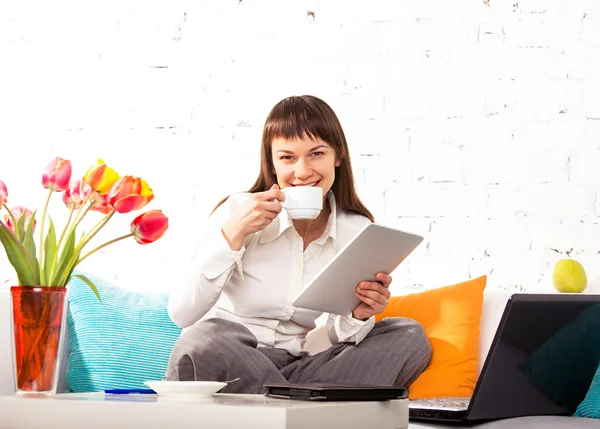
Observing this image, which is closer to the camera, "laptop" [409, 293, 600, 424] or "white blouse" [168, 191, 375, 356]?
"laptop" [409, 293, 600, 424]

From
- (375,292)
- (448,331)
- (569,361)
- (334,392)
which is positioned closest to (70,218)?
(334,392)

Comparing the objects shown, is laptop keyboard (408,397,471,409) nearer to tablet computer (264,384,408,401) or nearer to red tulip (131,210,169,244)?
tablet computer (264,384,408,401)

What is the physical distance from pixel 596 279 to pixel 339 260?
134 centimetres

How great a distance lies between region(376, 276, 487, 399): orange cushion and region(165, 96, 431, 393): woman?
7cm

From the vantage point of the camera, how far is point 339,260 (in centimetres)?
179

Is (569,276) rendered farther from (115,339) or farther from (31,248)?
(31,248)

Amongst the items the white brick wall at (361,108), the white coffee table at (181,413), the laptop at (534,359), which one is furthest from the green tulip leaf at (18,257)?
the white brick wall at (361,108)

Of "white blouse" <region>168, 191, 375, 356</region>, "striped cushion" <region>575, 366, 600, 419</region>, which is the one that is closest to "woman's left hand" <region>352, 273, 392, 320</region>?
"white blouse" <region>168, 191, 375, 356</region>

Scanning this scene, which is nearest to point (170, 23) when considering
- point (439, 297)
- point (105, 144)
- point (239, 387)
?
point (105, 144)

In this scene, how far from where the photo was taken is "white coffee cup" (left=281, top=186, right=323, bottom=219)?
2014 mm

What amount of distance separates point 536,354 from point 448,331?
67 cm

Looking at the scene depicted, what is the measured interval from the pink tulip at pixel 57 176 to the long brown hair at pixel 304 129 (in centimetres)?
89

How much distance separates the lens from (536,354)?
5.73 feet

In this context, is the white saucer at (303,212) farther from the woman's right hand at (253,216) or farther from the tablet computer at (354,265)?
the tablet computer at (354,265)
